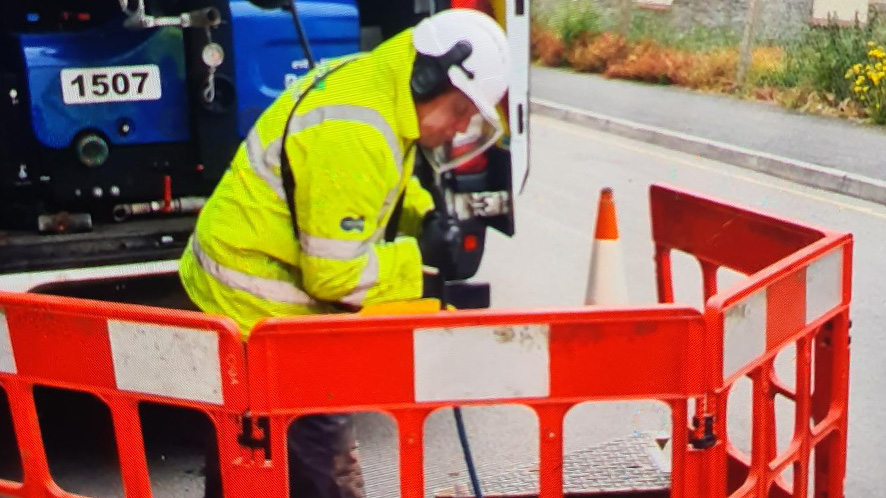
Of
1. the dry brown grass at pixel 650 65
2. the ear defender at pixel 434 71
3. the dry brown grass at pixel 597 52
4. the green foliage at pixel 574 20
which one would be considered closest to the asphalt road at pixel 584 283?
the ear defender at pixel 434 71

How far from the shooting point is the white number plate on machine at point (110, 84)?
492cm

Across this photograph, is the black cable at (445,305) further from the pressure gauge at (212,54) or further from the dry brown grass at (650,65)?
the dry brown grass at (650,65)

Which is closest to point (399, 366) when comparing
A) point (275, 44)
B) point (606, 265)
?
point (275, 44)

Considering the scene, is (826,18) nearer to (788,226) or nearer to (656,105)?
(656,105)

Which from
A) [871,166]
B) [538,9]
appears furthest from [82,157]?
[538,9]

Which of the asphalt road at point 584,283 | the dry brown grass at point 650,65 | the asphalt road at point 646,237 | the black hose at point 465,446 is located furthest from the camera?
the dry brown grass at point 650,65

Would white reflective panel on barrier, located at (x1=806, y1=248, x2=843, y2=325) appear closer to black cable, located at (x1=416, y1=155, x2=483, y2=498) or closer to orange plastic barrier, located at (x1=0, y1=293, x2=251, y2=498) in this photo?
black cable, located at (x1=416, y1=155, x2=483, y2=498)

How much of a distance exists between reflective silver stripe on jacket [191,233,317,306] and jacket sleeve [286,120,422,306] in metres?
0.11

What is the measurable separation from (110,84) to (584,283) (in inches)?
129

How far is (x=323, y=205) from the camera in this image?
9.55 feet

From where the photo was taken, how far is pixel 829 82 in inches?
551

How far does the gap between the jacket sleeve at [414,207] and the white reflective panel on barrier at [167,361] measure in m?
1.00

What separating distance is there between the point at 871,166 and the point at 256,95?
730 cm

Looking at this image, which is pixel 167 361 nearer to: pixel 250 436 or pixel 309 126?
pixel 250 436
